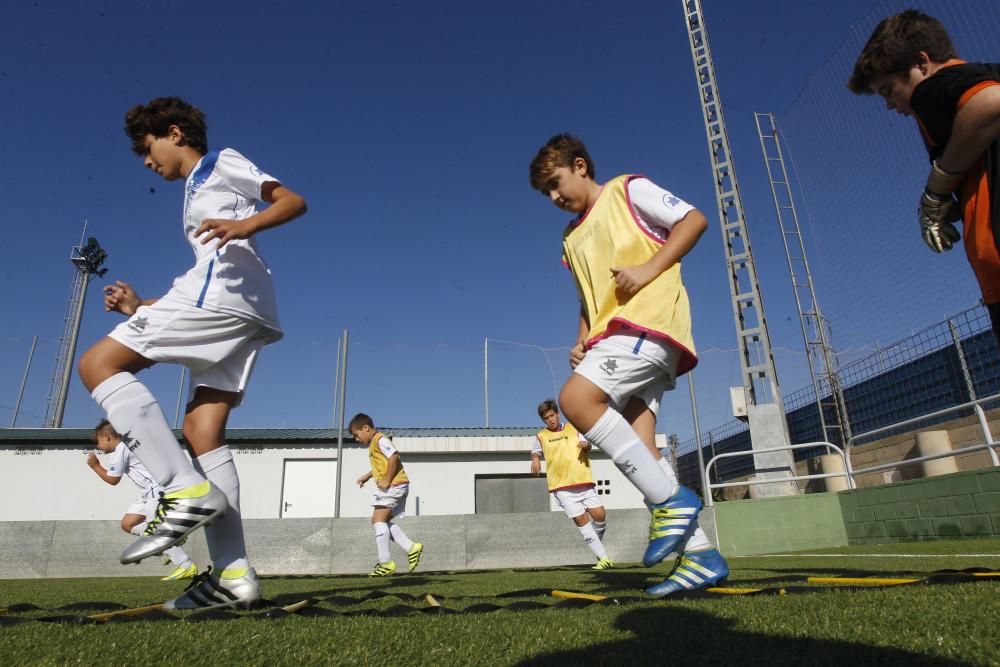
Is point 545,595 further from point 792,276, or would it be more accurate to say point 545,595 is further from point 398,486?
point 792,276

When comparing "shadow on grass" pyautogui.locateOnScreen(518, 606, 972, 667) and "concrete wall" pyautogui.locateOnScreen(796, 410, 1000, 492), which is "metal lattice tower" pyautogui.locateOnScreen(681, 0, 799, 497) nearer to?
"concrete wall" pyautogui.locateOnScreen(796, 410, 1000, 492)

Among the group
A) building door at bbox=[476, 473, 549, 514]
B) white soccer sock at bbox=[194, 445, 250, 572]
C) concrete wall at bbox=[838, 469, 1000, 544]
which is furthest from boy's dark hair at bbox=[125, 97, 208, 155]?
building door at bbox=[476, 473, 549, 514]

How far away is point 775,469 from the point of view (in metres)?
Result: 13.3

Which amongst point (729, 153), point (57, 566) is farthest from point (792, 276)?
point (57, 566)

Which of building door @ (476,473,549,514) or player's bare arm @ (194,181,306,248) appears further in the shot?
building door @ (476,473,549,514)

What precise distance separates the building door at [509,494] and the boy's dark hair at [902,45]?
17.4 meters

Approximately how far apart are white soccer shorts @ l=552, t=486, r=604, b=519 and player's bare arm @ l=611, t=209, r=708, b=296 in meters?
5.74

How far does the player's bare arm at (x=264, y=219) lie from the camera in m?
2.32

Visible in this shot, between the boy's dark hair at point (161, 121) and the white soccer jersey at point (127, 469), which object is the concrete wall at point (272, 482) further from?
the boy's dark hair at point (161, 121)

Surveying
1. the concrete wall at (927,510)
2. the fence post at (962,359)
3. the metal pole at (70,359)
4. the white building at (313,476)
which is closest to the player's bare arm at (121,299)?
the concrete wall at (927,510)

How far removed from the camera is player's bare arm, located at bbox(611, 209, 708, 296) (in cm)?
245

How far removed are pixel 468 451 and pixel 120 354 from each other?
16.4 meters

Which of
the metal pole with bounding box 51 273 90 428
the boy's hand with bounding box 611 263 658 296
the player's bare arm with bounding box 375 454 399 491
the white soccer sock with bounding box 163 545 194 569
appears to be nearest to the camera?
the boy's hand with bounding box 611 263 658 296

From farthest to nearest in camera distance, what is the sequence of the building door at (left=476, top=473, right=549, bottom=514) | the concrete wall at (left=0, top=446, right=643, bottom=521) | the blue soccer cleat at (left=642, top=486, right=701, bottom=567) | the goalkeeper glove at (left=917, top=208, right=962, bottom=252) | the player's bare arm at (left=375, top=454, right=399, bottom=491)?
the building door at (left=476, top=473, right=549, bottom=514)
the concrete wall at (left=0, top=446, right=643, bottom=521)
the player's bare arm at (left=375, top=454, right=399, bottom=491)
the blue soccer cleat at (left=642, top=486, right=701, bottom=567)
the goalkeeper glove at (left=917, top=208, right=962, bottom=252)
